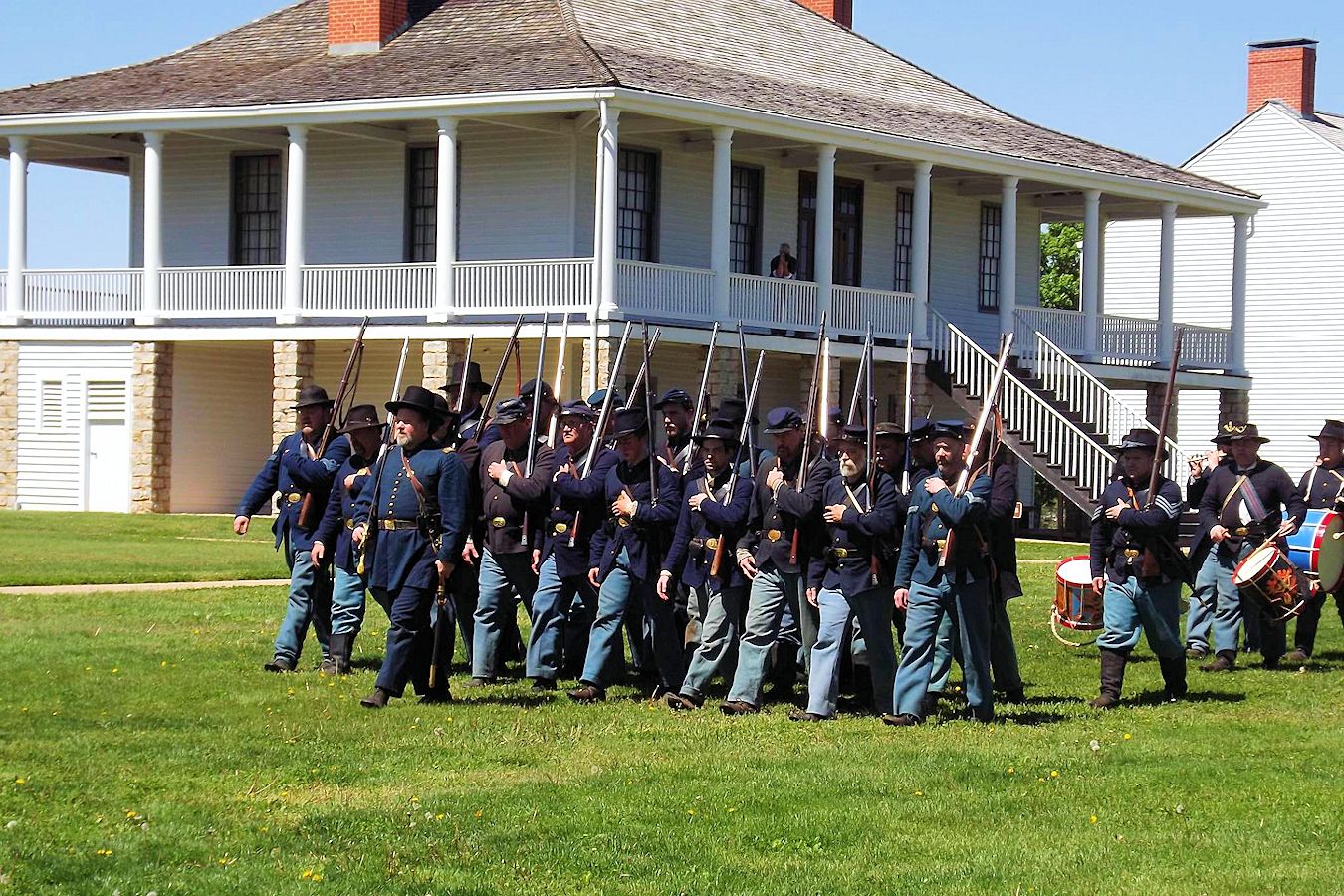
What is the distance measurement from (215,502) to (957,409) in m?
12.4

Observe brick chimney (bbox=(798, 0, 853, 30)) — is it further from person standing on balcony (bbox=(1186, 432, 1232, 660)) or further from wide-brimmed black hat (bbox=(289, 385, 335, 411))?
wide-brimmed black hat (bbox=(289, 385, 335, 411))

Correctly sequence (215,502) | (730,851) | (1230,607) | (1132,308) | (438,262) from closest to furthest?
(730,851), (1230,607), (438,262), (215,502), (1132,308)

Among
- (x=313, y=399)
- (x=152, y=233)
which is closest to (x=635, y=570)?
(x=313, y=399)

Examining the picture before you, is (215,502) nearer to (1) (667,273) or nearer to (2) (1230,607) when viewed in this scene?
(1) (667,273)

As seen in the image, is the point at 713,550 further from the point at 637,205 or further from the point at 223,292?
the point at 223,292

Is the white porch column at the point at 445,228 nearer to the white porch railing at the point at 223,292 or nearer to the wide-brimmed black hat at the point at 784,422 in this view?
the white porch railing at the point at 223,292

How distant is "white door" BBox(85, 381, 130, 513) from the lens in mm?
34344

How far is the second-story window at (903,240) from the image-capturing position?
38344 mm

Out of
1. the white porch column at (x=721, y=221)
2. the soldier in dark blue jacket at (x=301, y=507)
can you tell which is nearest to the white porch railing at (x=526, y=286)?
the white porch column at (x=721, y=221)

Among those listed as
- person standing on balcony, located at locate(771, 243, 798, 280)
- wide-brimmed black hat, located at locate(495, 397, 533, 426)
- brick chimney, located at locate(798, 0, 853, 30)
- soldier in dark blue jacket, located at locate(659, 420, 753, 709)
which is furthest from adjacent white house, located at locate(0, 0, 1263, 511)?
soldier in dark blue jacket, located at locate(659, 420, 753, 709)

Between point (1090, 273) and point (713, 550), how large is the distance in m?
26.3

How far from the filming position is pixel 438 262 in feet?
103

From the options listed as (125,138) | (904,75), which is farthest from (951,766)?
(904,75)

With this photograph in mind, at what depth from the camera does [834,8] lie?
141 ft
